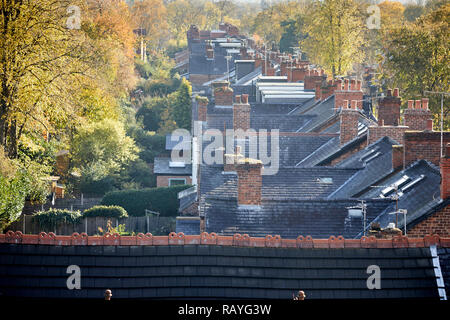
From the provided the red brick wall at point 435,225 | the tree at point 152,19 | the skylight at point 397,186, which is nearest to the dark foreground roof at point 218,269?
the red brick wall at point 435,225

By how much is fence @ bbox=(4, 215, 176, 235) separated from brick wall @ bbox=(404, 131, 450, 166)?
14498 millimetres

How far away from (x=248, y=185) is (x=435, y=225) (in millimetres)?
5591

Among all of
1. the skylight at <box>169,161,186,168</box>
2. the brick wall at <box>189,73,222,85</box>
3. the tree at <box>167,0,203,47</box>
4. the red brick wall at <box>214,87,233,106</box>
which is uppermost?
the tree at <box>167,0,203,47</box>

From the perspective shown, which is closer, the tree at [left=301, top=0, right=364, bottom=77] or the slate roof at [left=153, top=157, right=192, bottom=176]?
the slate roof at [left=153, top=157, right=192, bottom=176]

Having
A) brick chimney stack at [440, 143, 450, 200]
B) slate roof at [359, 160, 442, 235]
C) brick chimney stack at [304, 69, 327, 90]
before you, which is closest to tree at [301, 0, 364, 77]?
brick chimney stack at [304, 69, 327, 90]

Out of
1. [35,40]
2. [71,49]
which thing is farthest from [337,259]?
[71,49]

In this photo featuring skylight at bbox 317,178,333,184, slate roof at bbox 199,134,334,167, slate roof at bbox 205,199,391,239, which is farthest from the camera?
slate roof at bbox 199,134,334,167

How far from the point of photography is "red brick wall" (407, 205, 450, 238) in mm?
21266

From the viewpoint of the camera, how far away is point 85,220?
38188mm

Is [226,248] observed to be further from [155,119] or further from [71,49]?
[155,119]

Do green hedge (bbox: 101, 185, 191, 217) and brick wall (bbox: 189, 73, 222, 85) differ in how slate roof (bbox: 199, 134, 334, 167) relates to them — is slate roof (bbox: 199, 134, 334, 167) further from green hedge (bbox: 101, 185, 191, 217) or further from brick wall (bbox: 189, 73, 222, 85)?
brick wall (bbox: 189, 73, 222, 85)

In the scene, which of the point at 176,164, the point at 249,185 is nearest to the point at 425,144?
→ the point at 249,185

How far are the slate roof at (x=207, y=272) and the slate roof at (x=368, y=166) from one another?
1130cm

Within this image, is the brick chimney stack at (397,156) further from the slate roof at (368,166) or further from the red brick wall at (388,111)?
the red brick wall at (388,111)
